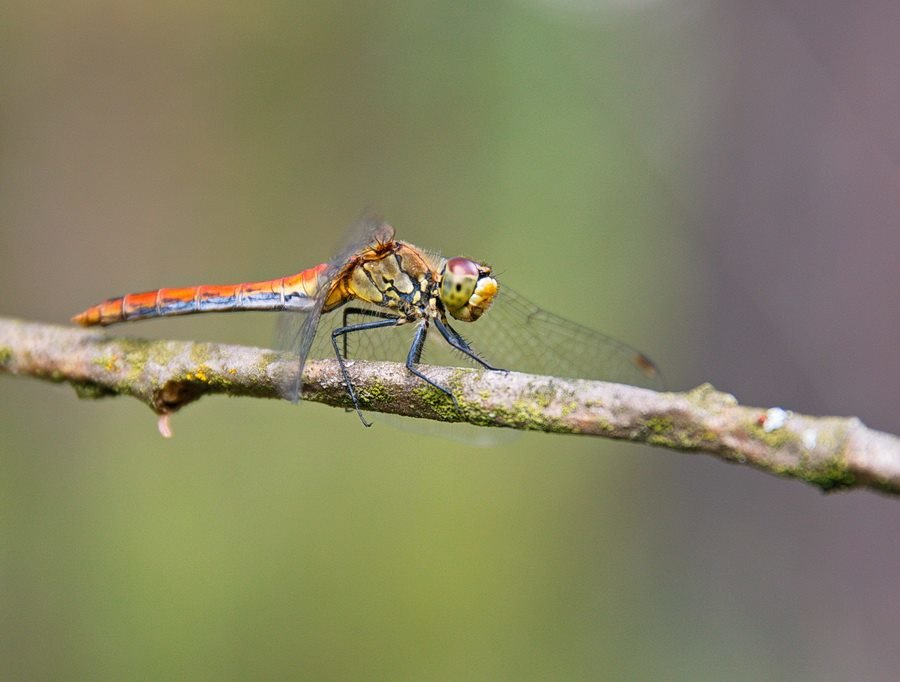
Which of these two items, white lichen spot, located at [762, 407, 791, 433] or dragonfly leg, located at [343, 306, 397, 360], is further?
dragonfly leg, located at [343, 306, 397, 360]

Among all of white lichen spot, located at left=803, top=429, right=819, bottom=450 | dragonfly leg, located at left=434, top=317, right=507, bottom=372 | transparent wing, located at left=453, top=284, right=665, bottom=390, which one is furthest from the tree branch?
transparent wing, located at left=453, top=284, right=665, bottom=390

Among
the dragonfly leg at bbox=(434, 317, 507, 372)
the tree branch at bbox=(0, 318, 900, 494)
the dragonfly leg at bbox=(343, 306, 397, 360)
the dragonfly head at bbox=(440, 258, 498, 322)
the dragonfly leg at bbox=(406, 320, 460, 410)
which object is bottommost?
the tree branch at bbox=(0, 318, 900, 494)

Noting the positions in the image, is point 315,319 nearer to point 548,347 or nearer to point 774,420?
point 548,347

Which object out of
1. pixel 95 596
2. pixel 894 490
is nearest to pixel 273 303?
pixel 894 490

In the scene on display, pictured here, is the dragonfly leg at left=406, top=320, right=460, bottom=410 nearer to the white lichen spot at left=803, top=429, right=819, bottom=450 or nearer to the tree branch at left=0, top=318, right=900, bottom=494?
the tree branch at left=0, top=318, right=900, bottom=494

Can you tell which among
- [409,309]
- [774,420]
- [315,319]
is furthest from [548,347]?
[774,420]

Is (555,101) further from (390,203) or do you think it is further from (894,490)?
(894,490)
